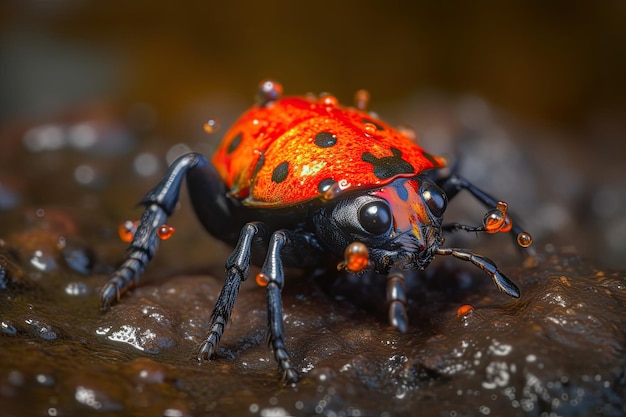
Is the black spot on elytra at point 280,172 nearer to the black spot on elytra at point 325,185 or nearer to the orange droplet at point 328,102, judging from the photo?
the black spot on elytra at point 325,185

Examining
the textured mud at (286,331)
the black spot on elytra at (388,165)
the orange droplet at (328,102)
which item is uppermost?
the orange droplet at (328,102)

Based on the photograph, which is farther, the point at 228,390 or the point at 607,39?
the point at 607,39

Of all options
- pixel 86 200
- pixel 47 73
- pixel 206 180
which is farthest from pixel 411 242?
pixel 47 73

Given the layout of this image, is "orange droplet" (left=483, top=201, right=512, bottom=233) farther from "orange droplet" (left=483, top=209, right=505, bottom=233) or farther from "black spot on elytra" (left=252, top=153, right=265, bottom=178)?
"black spot on elytra" (left=252, top=153, right=265, bottom=178)

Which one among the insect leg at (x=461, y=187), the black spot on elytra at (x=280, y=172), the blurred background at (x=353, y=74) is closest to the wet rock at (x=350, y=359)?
the insect leg at (x=461, y=187)

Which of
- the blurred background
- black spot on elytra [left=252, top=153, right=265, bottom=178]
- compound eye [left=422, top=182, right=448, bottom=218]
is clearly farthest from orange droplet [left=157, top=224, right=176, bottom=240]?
the blurred background

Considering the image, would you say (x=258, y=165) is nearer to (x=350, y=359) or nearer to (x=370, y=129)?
(x=370, y=129)

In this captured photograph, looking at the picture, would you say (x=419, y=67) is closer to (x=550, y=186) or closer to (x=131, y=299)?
(x=550, y=186)
